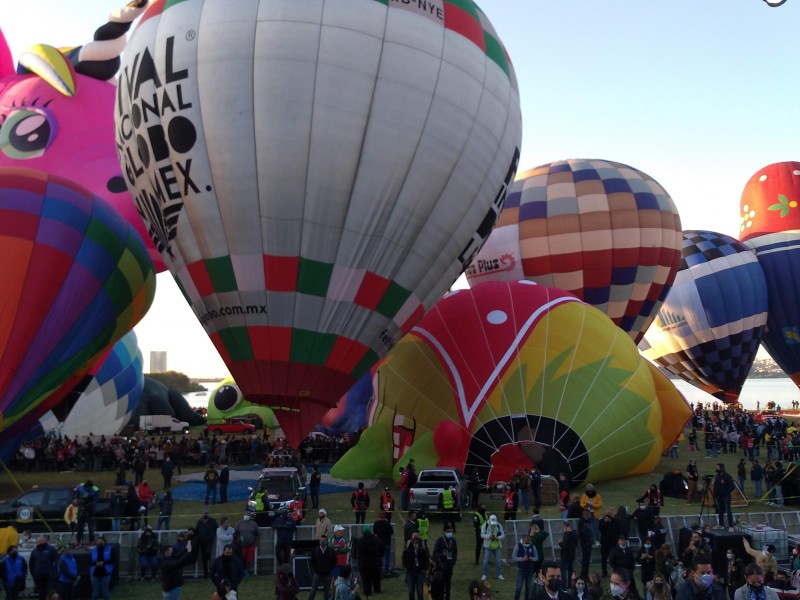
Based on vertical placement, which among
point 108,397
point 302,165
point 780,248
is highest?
point 780,248

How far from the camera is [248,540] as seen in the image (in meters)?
9.84

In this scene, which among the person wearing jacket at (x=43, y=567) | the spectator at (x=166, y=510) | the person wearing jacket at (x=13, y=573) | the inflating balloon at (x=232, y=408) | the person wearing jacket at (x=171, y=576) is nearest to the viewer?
the person wearing jacket at (x=171, y=576)

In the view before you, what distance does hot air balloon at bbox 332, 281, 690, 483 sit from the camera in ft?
50.7

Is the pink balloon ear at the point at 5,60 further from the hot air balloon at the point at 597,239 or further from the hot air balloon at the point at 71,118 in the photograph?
the hot air balloon at the point at 597,239

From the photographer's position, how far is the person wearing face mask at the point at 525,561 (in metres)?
8.58

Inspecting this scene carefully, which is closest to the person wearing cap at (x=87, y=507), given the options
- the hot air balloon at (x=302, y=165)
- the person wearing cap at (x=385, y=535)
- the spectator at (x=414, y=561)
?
the hot air balloon at (x=302, y=165)

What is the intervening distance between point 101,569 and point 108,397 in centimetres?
1541

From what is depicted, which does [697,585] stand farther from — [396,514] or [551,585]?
[396,514]

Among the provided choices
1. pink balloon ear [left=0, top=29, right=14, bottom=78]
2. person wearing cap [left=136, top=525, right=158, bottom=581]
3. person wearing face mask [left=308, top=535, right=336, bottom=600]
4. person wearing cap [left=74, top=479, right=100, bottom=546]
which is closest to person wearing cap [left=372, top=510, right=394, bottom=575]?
person wearing face mask [left=308, top=535, right=336, bottom=600]

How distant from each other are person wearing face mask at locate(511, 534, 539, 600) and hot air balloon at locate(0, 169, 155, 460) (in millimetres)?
9221

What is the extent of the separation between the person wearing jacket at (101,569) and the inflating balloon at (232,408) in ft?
92.1

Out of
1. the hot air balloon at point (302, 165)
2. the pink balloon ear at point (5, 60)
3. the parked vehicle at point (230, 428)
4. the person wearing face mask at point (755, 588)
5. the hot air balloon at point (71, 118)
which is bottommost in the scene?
the person wearing face mask at point (755, 588)

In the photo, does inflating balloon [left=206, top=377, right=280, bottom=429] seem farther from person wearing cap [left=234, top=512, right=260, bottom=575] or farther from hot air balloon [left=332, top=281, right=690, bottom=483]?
person wearing cap [left=234, top=512, right=260, bottom=575]

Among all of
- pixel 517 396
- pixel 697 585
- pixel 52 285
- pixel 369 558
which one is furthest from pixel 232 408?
pixel 697 585
